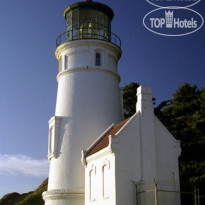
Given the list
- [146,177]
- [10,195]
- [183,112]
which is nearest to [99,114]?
[146,177]

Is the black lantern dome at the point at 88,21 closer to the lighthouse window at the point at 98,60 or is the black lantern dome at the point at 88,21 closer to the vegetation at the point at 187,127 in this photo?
the lighthouse window at the point at 98,60

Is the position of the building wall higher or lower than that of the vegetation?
lower

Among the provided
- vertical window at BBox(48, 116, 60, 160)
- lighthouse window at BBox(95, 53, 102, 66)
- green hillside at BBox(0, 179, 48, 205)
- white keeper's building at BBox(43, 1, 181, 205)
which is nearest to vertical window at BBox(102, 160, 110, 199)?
white keeper's building at BBox(43, 1, 181, 205)

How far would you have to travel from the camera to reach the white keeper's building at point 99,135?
15.6m

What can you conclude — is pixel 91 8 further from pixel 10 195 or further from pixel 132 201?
pixel 10 195

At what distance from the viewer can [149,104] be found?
55.8 ft

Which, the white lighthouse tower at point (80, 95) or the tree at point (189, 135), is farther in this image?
the tree at point (189, 135)

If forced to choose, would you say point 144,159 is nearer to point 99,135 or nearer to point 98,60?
point 99,135

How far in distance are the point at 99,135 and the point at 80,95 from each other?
270 cm

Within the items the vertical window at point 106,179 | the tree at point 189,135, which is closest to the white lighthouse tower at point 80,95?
the vertical window at point 106,179

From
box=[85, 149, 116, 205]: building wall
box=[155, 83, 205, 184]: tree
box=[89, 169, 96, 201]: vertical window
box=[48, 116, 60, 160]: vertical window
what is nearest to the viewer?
box=[85, 149, 116, 205]: building wall

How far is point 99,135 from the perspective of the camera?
2005 centimetres

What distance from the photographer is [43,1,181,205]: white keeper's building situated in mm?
15602

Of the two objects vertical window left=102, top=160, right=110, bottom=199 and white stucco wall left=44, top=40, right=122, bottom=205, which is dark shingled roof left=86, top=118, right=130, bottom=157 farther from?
vertical window left=102, top=160, right=110, bottom=199
